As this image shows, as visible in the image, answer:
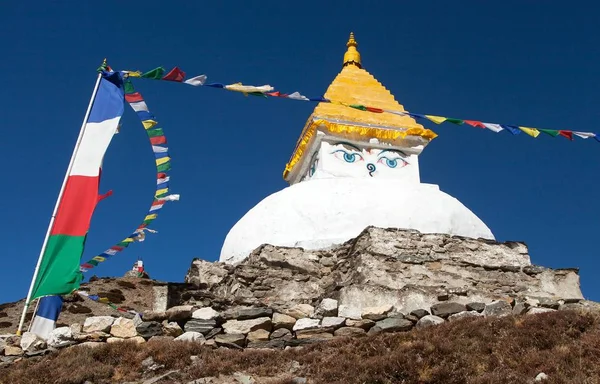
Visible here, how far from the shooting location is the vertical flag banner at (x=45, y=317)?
289 inches

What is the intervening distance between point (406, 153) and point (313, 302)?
234 inches

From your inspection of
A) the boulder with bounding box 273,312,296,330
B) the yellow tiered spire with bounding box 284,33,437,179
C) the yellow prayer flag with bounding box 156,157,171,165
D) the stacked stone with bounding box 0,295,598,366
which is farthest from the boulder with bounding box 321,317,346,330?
the yellow tiered spire with bounding box 284,33,437,179

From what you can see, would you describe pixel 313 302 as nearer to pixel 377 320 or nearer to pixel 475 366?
pixel 377 320

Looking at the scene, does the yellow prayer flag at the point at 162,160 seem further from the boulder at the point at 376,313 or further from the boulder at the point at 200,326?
the boulder at the point at 376,313

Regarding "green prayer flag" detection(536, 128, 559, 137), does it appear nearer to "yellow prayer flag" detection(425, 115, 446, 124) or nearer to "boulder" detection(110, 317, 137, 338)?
"yellow prayer flag" detection(425, 115, 446, 124)

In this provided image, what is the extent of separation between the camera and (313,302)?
10.3 meters

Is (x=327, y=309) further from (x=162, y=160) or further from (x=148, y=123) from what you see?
(x=148, y=123)

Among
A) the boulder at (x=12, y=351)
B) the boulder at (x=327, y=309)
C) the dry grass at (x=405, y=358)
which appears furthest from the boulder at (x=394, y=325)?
the boulder at (x=12, y=351)

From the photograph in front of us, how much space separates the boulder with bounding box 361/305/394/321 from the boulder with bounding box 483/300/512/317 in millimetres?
1218

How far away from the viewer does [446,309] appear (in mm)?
7762

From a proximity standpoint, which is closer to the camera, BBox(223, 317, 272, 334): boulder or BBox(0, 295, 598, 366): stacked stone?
BBox(0, 295, 598, 366): stacked stone

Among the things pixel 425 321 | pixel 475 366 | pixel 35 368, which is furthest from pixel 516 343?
pixel 35 368

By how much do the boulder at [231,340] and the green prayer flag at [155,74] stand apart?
4.09 m

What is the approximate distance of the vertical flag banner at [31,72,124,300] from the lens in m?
7.51
